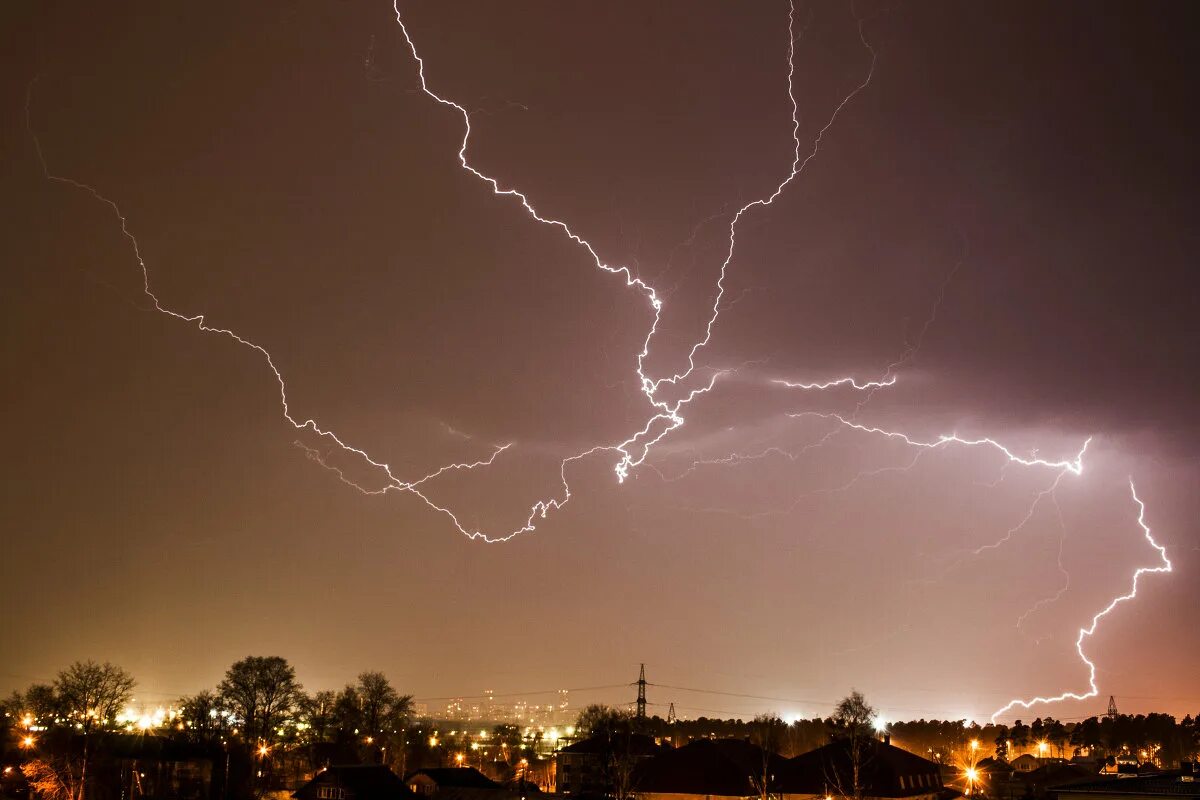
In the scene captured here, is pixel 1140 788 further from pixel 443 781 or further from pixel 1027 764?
pixel 1027 764

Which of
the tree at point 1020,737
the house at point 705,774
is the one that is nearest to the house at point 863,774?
the house at point 705,774

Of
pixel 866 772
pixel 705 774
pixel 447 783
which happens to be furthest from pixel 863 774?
pixel 447 783

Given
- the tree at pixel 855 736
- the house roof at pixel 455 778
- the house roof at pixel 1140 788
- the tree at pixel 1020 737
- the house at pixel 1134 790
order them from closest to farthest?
the house at pixel 1134 790
the house roof at pixel 1140 788
the tree at pixel 855 736
the house roof at pixel 455 778
the tree at pixel 1020 737

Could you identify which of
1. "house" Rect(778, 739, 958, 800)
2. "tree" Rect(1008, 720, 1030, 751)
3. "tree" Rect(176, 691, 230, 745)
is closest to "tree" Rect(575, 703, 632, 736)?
"house" Rect(778, 739, 958, 800)

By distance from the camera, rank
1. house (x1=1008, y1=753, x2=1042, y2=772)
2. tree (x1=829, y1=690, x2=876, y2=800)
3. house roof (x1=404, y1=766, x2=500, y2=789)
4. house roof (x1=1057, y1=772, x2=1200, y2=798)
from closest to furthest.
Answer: house roof (x1=1057, y1=772, x2=1200, y2=798) < tree (x1=829, y1=690, x2=876, y2=800) < house roof (x1=404, y1=766, x2=500, y2=789) < house (x1=1008, y1=753, x2=1042, y2=772)

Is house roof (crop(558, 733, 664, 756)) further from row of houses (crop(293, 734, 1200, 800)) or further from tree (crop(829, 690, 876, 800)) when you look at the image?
tree (crop(829, 690, 876, 800))

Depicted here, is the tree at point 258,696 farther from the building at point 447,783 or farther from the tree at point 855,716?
the tree at point 855,716

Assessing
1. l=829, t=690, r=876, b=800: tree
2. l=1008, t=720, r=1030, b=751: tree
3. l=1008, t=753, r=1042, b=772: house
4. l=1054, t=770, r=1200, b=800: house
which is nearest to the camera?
l=1054, t=770, r=1200, b=800: house
